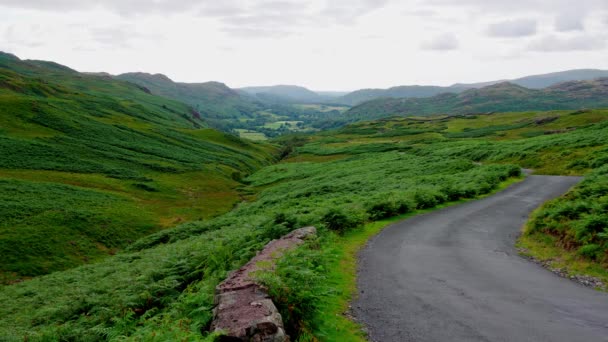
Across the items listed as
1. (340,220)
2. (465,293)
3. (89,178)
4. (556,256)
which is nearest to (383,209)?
(340,220)

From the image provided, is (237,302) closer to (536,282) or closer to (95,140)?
(536,282)

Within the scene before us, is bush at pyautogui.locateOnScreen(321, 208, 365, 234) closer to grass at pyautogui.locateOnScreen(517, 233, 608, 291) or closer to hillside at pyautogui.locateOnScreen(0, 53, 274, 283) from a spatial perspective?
grass at pyautogui.locateOnScreen(517, 233, 608, 291)

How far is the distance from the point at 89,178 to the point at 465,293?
85149 millimetres

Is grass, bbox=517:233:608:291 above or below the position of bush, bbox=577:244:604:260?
below

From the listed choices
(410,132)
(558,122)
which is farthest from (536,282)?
(410,132)

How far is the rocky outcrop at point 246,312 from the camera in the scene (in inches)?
364

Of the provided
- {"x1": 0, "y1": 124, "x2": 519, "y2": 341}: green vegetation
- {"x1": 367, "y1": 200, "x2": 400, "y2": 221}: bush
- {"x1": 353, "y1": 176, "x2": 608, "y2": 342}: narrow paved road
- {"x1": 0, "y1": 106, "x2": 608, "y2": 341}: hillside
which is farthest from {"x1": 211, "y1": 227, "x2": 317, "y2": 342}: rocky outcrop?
{"x1": 367, "y1": 200, "x2": 400, "y2": 221}: bush

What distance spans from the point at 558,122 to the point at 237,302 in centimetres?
13798

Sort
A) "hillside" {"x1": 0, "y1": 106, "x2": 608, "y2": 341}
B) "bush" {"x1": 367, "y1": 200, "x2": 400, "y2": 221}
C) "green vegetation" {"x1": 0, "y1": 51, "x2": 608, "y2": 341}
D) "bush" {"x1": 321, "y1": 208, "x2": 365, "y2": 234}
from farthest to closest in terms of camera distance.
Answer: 1. "bush" {"x1": 367, "y1": 200, "x2": 400, "y2": 221}
2. "bush" {"x1": 321, "y1": 208, "x2": 365, "y2": 234}
3. "green vegetation" {"x1": 0, "y1": 51, "x2": 608, "y2": 341}
4. "hillside" {"x1": 0, "y1": 106, "x2": 608, "y2": 341}

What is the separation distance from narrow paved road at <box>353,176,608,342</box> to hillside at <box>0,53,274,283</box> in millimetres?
40610

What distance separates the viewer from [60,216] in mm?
55750

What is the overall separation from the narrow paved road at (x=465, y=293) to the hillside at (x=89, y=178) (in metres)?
40.6

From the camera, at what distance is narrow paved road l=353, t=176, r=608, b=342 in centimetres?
1112

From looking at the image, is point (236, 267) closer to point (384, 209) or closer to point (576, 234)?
point (384, 209)
